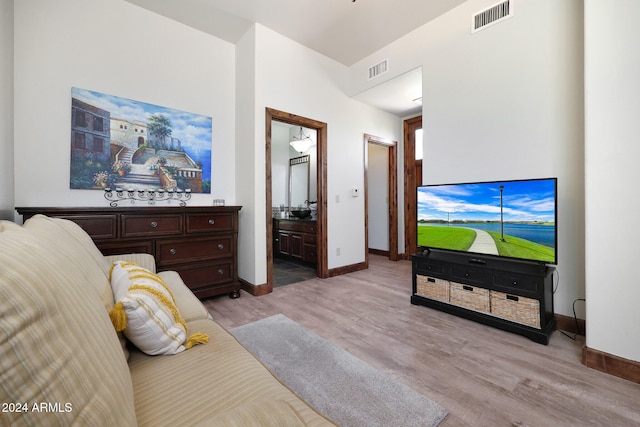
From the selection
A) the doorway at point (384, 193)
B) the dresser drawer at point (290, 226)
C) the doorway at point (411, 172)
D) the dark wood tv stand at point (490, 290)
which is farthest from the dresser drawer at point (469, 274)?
the dresser drawer at point (290, 226)

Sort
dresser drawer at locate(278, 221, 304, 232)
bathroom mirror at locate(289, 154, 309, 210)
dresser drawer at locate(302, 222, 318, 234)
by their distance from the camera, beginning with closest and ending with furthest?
dresser drawer at locate(302, 222, 318, 234) < dresser drawer at locate(278, 221, 304, 232) < bathroom mirror at locate(289, 154, 309, 210)

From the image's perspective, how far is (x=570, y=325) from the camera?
7.66 ft

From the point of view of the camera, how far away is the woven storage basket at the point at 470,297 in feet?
8.10

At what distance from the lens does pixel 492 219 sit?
8.30 feet

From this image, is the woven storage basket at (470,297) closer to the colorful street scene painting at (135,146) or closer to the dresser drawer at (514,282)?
the dresser drawer at (514,282)

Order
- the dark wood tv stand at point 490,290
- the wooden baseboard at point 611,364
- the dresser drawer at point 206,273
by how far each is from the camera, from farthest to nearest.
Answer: the dresser drawer at point 206,273
the dark wood tv stand at point 490,290
the wooden baseboard at point 611,364

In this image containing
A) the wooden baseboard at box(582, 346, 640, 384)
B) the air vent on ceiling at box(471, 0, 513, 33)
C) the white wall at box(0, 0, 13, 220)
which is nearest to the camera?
A: the wooden baseboard at box(582, 346, 640, 384)

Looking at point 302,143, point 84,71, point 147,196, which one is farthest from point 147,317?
point 302,143

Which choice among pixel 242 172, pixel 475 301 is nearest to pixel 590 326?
pixel 475 301

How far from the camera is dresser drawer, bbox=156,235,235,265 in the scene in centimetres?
275

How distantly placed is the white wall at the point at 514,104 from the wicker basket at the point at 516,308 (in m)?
0.45

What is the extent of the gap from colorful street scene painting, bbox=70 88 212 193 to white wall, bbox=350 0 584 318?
111 inches

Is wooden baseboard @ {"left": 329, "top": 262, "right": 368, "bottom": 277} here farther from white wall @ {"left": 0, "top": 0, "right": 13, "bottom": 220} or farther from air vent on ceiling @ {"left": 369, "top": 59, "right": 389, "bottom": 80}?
white wall @ {"left": 0, "top": 0, "right": 13, "bottom": 220}

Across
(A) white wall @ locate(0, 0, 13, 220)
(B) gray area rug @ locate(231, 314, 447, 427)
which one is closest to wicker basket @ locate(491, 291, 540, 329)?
(B) gray area rug @ locate(231, 314, 447, 427)
